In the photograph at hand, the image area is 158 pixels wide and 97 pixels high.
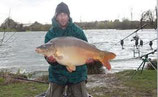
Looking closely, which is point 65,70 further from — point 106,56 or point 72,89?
point 106,56

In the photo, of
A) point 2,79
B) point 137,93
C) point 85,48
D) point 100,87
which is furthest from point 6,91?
point 85,48

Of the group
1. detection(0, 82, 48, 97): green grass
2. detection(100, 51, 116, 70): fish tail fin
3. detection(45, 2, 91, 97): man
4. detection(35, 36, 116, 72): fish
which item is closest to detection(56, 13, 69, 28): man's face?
detection(45, 2, 91, 97): man

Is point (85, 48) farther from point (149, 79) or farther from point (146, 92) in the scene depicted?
point (149, 79)

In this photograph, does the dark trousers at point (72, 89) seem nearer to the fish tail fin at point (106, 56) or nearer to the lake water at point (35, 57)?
the fish tail fin at point (106, 56)

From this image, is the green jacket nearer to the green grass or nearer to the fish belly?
the fish belly

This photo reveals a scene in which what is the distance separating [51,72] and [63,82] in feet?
0.75

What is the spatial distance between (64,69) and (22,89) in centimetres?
370

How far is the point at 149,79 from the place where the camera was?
869cm

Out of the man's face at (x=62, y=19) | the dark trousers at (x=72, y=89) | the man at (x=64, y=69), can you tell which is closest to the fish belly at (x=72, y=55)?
the man at (x=64, y=69)

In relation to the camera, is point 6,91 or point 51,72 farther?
point 6,91

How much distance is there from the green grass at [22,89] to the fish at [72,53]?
365 centimetres

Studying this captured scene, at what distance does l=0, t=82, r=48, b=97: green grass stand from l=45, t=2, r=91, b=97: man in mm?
2735

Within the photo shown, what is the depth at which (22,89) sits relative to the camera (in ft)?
26.1

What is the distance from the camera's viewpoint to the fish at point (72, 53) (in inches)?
151
